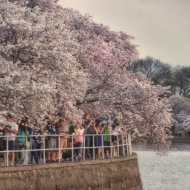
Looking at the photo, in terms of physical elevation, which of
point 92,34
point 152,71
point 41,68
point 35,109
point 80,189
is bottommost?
point 80,189

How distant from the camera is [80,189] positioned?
77.6 feet

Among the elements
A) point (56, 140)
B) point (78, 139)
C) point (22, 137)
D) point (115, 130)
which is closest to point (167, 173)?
point (115, 130)

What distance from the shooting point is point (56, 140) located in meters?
23.5

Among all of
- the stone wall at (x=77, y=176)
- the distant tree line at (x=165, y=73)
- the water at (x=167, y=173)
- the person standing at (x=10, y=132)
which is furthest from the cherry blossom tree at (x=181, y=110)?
the person standing at (x=10, y=132)

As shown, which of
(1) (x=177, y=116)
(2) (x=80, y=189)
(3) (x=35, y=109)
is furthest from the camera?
(1) (x=177, y=116)

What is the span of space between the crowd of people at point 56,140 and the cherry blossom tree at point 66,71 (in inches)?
81.0

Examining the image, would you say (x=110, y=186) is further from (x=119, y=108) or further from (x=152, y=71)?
(x=152, y=71)

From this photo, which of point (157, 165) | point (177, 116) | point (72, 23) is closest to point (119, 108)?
point (72, 23)

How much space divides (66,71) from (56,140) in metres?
7.00

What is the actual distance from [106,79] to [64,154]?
44.3 feet

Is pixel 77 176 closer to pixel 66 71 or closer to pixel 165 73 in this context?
pixel 66 71

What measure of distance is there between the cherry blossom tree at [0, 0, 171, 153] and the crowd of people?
206 cm

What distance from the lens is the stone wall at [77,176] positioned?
67.5 ft

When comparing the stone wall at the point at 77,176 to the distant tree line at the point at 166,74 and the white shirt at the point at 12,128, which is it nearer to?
the white shirt at the point at 12,128
